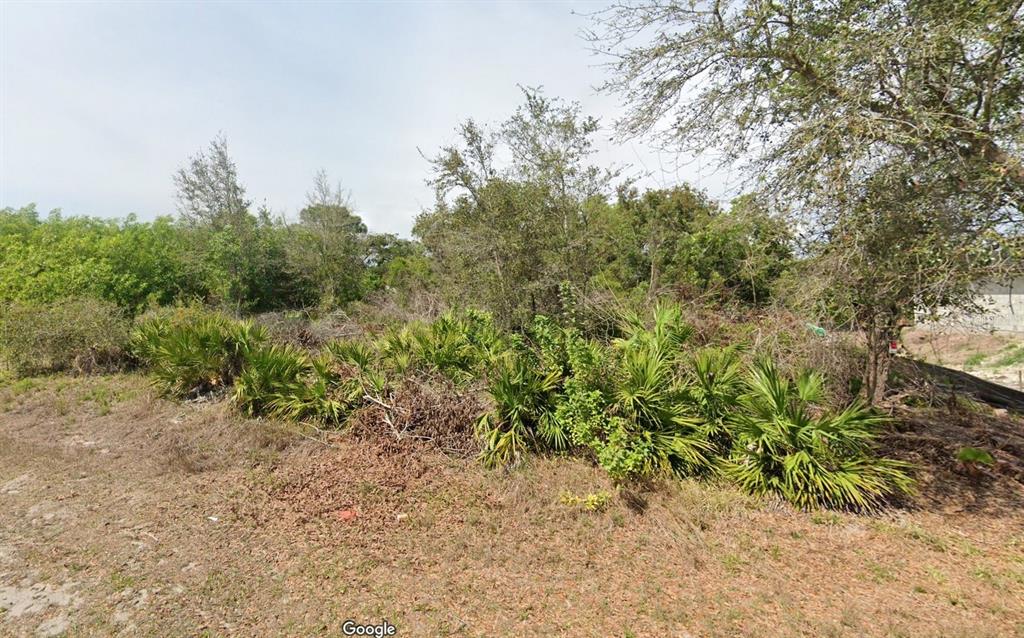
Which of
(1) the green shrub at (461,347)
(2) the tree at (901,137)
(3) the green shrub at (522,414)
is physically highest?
(2) the tree at (901,137)

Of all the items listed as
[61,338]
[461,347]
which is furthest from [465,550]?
[61,338]

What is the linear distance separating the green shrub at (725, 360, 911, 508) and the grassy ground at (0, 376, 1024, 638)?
23 centimetres

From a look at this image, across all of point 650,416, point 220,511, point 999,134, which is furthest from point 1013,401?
point 220,511

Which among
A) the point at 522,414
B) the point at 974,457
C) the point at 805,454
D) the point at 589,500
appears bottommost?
the point at 589,500

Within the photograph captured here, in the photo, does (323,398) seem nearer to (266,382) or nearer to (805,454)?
(266,382)

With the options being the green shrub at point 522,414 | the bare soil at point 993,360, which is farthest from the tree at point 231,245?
the bare soil at point 993,360

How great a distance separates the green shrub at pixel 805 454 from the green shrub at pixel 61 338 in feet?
44.4

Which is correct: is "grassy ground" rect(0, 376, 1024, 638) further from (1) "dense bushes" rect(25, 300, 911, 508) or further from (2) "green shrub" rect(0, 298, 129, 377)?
(2) "green shrub" rect(0, 298, 129, 377)

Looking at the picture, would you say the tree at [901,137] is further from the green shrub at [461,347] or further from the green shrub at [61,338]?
the green shrub at [61,338]

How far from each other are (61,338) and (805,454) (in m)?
14.9

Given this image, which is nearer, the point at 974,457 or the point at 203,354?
the point at 974,457

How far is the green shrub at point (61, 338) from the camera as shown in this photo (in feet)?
34.6

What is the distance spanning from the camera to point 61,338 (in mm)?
10719

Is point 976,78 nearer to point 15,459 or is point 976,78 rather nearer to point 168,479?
point 168,479
